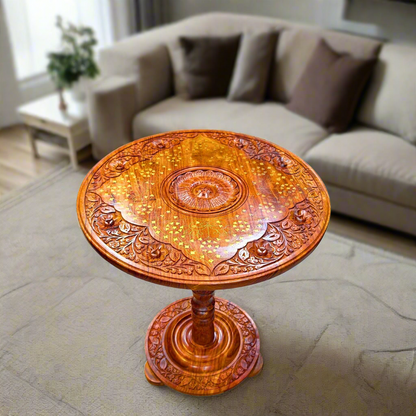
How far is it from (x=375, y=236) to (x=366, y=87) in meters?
0.85

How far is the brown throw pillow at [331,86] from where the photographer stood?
2525 millimetres

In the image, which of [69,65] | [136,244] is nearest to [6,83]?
[69,65]

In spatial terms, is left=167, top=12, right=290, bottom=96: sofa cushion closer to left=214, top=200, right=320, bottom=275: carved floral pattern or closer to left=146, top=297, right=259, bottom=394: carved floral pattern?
left=146, top=297, right=259, bottom=394: carved floral pattern

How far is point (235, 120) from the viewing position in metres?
→ 2.67

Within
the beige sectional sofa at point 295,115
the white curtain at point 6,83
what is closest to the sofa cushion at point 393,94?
the beige sectional sofa at point 295,115

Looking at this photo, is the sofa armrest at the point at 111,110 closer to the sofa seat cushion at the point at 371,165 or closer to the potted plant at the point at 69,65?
the potted plant at the point at 69,65

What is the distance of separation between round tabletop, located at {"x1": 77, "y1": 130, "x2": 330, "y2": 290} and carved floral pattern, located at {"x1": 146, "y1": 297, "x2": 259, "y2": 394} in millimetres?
558

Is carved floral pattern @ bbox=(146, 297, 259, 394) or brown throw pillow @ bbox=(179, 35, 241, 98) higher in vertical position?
brown throw pillow @ bbox=(179, 35, 241, 98)

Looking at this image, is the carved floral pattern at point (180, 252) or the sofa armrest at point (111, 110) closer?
the carved floral pattern at point (180, 252)

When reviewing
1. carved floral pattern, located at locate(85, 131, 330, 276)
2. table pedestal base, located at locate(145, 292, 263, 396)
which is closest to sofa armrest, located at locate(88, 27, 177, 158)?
carved floral pattern, located at locate(85, 131, 330, 276)

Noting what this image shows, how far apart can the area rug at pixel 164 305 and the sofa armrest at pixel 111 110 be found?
24.3 inches

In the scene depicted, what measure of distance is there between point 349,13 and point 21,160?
2502 mm

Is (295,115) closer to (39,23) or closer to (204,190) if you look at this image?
(204,190)

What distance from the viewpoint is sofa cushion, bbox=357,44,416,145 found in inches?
97.8
